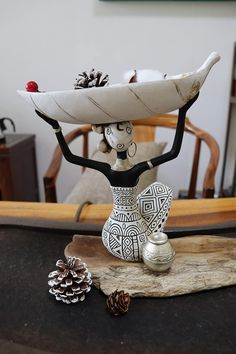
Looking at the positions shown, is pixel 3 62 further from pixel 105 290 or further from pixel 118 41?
pixel 105 290

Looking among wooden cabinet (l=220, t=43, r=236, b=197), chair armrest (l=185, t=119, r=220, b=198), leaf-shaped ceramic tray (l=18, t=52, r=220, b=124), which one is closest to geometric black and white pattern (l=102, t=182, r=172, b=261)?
leaf-shaped ceramic tray (l=18, t=52, r=220, b=124)

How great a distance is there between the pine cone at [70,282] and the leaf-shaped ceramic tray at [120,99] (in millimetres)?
222

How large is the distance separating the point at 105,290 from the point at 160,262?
0.31 ft

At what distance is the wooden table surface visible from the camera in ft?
2.23

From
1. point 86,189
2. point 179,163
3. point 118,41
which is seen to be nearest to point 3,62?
point 118,41

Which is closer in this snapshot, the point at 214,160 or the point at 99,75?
the point at 99,75

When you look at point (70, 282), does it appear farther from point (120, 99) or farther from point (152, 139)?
point (152, 139)

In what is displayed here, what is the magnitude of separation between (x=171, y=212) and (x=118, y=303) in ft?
1.11

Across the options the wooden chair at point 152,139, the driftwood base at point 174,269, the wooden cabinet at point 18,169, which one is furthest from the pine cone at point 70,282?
the wooden cabinet at point 18,169

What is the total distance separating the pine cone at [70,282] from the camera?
438 mm

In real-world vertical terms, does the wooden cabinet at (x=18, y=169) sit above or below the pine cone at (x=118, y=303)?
below

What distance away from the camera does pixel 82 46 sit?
1.63m

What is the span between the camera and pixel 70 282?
0.44 metres

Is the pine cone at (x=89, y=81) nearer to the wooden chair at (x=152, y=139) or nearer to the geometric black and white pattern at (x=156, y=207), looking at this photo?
the geometric black and white pattern at (x=156, y=207)
